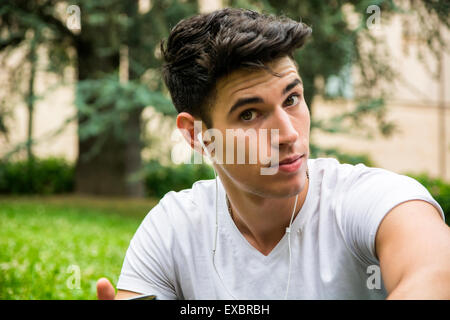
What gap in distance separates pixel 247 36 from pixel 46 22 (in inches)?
345

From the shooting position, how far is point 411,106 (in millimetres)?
20438

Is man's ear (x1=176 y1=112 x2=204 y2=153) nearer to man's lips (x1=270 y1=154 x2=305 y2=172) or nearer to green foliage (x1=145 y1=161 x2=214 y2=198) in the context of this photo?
man's lips (x1=270 y1=154 x2=305 y2=172)

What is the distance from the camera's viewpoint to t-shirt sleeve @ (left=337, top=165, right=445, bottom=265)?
1511 millimetres

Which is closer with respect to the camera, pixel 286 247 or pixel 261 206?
pixel 286 247

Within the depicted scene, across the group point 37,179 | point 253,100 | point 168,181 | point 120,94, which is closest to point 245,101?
point 253,100

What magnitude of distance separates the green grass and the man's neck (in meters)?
1.85

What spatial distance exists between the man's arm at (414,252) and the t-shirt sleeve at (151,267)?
2.57 ft

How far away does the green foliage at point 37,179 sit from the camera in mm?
14285

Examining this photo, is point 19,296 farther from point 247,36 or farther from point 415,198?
point 415,198

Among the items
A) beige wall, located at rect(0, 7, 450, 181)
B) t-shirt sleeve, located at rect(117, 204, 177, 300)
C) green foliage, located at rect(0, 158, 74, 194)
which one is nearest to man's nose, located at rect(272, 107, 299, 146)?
t-shirt sleeve, located at rect(117, 204, 177, 300)

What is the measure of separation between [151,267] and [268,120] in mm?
689

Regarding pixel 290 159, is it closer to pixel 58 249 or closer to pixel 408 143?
pixel 58 249

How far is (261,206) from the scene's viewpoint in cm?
189
